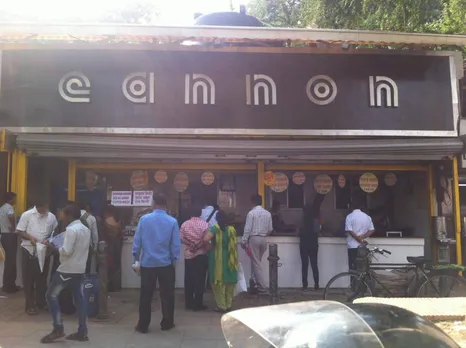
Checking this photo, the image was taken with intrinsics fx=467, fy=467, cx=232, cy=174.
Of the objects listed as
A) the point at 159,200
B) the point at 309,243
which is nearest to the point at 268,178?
the point at 309,243


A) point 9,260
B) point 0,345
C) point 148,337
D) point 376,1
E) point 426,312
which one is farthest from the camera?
point 376,1

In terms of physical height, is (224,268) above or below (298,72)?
below

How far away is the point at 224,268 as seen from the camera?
24.8 feet

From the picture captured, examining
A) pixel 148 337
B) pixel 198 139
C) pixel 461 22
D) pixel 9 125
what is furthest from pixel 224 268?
pixel 461 22

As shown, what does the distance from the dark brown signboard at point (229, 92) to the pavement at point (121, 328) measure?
10.2ft

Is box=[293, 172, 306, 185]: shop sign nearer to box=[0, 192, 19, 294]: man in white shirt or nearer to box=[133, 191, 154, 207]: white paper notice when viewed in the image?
box=[133, 191, 154, 207]: white paper notice

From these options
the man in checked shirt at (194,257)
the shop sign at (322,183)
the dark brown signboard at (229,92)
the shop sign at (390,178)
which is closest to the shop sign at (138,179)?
the dark brown signboard at (229,92)

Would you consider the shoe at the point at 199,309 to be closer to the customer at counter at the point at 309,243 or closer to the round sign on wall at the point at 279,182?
the customer at counter at the point at 309,243

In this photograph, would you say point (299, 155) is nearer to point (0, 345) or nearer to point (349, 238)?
point (349, 238)

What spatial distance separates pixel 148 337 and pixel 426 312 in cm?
347

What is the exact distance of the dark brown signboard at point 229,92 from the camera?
8578mm

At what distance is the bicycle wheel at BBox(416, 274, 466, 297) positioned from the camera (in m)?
7.45

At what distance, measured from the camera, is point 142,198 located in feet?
32.3

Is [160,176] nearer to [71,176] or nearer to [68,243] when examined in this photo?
[71,176]
